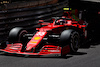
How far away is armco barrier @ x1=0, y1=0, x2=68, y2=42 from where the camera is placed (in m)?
10.6

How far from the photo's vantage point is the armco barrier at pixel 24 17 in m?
10.6

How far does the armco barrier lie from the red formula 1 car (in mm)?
1705

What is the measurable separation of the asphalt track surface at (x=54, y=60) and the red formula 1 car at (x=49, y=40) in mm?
191

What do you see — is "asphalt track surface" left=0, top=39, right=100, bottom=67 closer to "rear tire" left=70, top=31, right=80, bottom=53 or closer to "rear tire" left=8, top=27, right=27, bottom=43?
"rear tire" left=70, top=31, right=80, bottom=53

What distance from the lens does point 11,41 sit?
8.85 metres

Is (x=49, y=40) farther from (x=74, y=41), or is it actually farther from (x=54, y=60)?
(x=54, y=60)

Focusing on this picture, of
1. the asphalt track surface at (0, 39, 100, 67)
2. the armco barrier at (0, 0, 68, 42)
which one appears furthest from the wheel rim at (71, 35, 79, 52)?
the armco barrier at (0, 0, 68, 42)

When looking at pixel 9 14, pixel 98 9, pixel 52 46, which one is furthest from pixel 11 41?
pixel 98 9

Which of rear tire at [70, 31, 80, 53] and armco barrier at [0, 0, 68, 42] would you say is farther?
→ armco barrier at [0, 0, 68, 42]

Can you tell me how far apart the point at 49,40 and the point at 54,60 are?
1.24 meters

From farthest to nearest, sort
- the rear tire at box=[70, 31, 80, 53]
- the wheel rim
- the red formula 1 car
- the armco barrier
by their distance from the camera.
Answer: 1. the armco barrier
2. the wheel rim
3. the rear tire at box=[70, 31, 80, 53]
4. the red formula 1 car

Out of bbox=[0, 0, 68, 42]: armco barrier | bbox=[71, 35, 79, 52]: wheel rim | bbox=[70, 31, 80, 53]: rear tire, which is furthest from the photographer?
bbox=[0, 0, 68, 42]: armco barrier

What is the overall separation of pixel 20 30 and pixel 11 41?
54 centimetres

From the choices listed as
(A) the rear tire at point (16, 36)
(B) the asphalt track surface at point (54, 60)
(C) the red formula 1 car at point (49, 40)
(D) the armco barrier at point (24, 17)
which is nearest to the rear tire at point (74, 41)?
(C) the red formula 1 car at point (49, 40)
